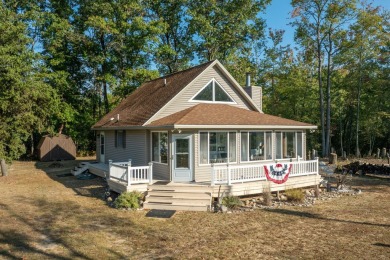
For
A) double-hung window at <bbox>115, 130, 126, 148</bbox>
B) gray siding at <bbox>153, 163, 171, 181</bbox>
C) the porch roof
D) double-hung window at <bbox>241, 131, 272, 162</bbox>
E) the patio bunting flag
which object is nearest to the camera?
the patio bunting flag

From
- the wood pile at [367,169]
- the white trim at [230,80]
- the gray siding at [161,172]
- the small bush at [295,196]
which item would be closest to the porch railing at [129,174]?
Result: the gray siding at [161,172]

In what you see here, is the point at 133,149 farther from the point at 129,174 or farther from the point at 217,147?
the point at 217,147

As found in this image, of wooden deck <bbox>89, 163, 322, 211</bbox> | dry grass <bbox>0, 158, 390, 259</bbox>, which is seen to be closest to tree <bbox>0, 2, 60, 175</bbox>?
dry grass <bbox>0, 158, 390, 259</bbox>

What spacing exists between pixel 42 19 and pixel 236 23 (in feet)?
65.2

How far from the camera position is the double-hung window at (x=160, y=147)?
14680 mm

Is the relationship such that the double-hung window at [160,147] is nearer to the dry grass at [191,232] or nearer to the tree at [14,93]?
the dry grass at [191,232]

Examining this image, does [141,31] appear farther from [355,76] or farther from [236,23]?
[355,76]

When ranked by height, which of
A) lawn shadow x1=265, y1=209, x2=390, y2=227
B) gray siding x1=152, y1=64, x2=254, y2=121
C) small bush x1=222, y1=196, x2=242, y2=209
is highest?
gray siding x1=152, y1=64, x2=254, y2=121

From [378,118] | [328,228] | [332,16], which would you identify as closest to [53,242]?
[328,228]

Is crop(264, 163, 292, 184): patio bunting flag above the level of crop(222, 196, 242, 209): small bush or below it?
above

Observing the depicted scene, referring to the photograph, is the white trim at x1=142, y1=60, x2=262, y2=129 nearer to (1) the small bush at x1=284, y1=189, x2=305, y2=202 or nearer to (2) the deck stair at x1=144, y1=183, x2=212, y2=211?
(2) the deck stair at x1=144, y1=183, x2=212, y2=211

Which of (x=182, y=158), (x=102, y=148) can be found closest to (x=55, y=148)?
(x=102, y=148)

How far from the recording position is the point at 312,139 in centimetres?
4209

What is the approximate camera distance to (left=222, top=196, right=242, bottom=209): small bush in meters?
12.0
